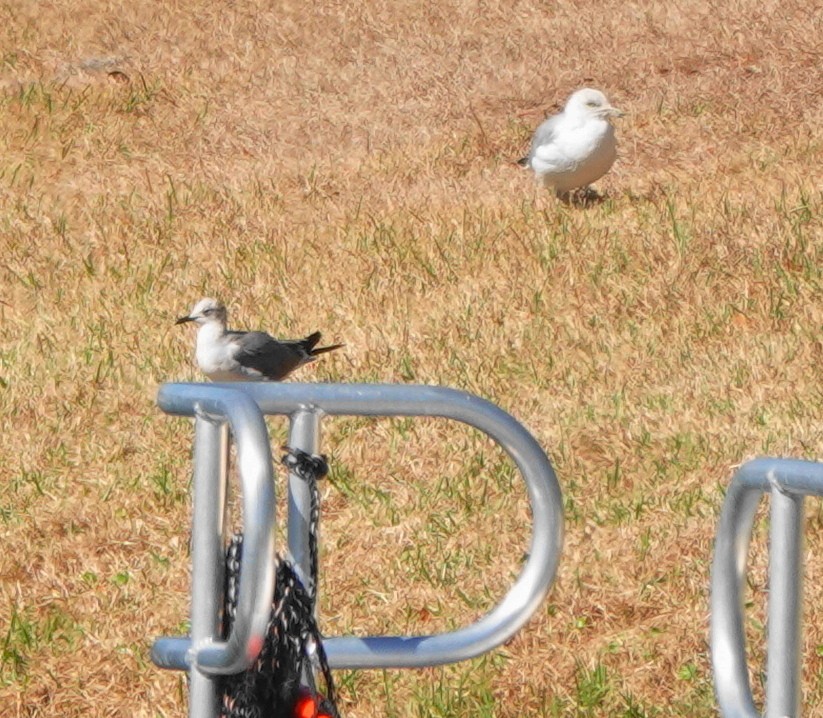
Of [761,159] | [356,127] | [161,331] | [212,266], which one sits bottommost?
[161,331]

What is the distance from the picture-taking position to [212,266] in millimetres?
8539

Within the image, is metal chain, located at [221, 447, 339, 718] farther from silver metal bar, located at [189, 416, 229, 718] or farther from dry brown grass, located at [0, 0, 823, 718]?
dry brown grass, located at [0, 0, 823, 718]

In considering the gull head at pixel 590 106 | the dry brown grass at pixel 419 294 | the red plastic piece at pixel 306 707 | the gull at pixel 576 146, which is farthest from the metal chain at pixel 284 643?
the gull head at pixel 590 106

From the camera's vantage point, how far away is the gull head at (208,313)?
7.21 m

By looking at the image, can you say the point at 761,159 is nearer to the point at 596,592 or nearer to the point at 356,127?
the point at 356,127

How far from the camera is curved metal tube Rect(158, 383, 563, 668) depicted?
2527 millimetres

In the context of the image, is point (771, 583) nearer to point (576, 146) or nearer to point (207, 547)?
point (207, 547)

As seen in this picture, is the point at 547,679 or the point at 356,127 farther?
the point at 356,127

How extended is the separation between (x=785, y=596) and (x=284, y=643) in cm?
77

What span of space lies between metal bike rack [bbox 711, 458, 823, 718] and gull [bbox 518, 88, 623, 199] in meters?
7.22

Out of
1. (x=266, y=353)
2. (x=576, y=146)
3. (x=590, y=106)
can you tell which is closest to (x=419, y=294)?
(x=266, y=353)

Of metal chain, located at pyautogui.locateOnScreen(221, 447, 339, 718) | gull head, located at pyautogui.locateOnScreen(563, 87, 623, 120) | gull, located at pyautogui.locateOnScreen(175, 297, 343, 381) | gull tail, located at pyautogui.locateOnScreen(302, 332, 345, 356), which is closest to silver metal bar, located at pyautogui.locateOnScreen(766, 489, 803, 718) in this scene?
metal chain, located at pyautogui.locateOnScreen(221, 447, 339, 718)

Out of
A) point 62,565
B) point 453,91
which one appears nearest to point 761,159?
point 453,91

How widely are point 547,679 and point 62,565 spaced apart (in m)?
1.72
